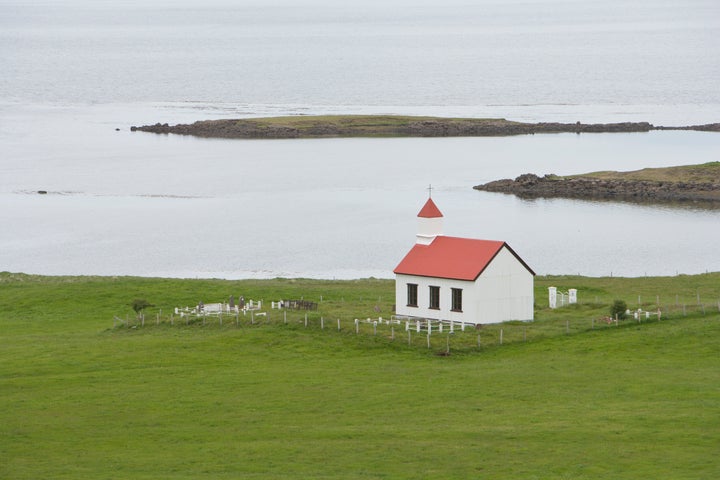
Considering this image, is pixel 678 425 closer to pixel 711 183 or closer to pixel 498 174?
pixel 711 183

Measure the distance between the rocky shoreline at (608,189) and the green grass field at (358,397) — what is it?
181ft

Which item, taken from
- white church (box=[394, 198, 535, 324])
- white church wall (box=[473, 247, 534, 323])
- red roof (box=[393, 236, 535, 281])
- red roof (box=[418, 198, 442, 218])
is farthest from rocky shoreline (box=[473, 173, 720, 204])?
red roof (box=[393, 236, 535, 281])

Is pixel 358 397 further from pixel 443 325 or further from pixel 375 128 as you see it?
pixel 375 128

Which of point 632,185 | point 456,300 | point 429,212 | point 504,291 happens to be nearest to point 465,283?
point 456,300

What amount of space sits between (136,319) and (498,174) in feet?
265

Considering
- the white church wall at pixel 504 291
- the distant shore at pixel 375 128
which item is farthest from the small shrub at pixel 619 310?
the distant shore at pixel 375 128

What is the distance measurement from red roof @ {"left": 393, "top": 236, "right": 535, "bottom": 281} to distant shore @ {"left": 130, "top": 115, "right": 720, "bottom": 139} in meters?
119

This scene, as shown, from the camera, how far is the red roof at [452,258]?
194ft

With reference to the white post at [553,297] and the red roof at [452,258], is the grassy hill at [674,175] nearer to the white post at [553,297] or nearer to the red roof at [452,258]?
the white post at [553,297]

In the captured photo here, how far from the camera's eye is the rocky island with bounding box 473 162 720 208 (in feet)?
404

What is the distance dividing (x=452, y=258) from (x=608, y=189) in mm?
69432

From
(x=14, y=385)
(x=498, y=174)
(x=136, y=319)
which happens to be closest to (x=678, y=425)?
(x=14, y=385)

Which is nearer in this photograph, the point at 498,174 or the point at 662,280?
the point at 662,280

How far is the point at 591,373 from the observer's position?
50750 millimetres
